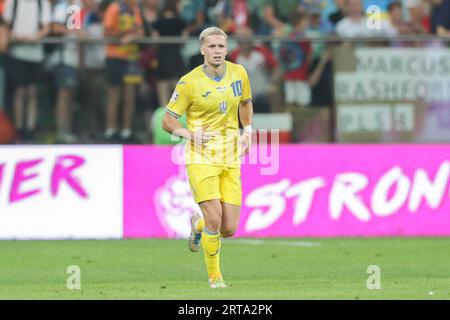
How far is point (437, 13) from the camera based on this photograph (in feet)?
67.9

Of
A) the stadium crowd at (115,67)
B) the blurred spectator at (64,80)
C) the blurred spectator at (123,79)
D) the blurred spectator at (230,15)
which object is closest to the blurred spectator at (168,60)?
the stadium crowd at (115,67)

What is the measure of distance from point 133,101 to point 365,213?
371 cm

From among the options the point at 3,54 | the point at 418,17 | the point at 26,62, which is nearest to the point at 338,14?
the point at 418,17

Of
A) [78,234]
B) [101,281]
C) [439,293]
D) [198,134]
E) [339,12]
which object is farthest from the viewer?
[339,12]

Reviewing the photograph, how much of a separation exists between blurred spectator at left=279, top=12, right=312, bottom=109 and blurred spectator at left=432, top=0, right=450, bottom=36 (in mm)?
2113

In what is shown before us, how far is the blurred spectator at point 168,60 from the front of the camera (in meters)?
19.6

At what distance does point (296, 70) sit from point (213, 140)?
7181 millimetres

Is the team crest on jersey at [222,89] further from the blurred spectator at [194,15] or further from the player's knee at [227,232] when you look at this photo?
the blurred spectator at [194,15]

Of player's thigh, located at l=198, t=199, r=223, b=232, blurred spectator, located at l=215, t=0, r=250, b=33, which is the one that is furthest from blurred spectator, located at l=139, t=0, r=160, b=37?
player's thigh, located at l=198, t=199, r=223, b=232

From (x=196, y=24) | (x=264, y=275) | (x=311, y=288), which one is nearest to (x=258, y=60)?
(x=196, y=24)

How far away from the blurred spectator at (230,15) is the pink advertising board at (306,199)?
2271 millimetres

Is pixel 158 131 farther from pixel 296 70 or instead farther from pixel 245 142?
pixel 245 142

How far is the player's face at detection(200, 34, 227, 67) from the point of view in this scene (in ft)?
40.6

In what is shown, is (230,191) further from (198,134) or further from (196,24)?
(196,24)
